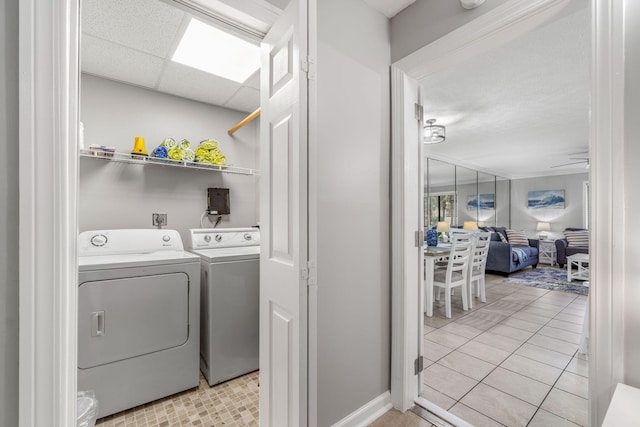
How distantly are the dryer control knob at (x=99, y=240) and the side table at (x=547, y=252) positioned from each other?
8918mm

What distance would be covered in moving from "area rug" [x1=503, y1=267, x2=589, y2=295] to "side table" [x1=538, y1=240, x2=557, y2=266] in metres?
0.59

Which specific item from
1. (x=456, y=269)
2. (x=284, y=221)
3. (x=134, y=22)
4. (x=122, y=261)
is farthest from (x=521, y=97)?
(x=122, y=261)

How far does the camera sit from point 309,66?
3.25 ft

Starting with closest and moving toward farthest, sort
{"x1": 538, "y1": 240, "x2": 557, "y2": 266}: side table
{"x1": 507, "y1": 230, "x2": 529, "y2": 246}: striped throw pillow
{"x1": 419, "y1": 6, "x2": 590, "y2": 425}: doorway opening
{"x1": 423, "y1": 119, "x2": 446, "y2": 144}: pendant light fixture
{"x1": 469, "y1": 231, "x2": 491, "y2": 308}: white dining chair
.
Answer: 1. {"x1": 419, "y1": 6, "x2": 590, "y2": 425}: doorway opening
2. {"x1": 469, "y1": 231, "x2": 491, "y2": 308}: white dining chair
3. {"x1": 423, "y1": 119, "x2": 446, "y2": 144}: pendant light fixture
4. {"x1": 507, "y1": 230, "x2": 529, "y2": 246}: striped throw pillow
5. {"x1": 538, "y1": 240, "x2": 557, "y2": 266}: side table

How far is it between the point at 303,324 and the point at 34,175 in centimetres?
85

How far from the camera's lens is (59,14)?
60cm

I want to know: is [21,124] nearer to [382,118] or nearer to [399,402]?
[382,118]

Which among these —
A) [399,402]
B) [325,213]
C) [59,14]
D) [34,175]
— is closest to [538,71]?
[325,213]

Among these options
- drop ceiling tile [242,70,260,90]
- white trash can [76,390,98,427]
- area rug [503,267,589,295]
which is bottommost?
area rug [503,267,589,295]

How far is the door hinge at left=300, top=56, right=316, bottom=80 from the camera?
98 centimetres

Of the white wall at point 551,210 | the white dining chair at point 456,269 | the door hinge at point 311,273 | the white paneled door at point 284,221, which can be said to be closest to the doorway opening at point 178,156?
the white paneled door at point 284,221

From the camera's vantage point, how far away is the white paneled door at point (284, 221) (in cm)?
98

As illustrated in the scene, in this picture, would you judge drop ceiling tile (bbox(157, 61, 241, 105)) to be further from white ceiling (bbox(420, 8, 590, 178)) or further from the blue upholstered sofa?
the blue upholstered sofa

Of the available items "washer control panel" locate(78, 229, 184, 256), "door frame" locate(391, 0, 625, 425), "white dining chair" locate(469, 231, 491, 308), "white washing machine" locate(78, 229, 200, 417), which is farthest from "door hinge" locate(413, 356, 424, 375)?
"white dining chair" locate(469, 231, 491, 308)
